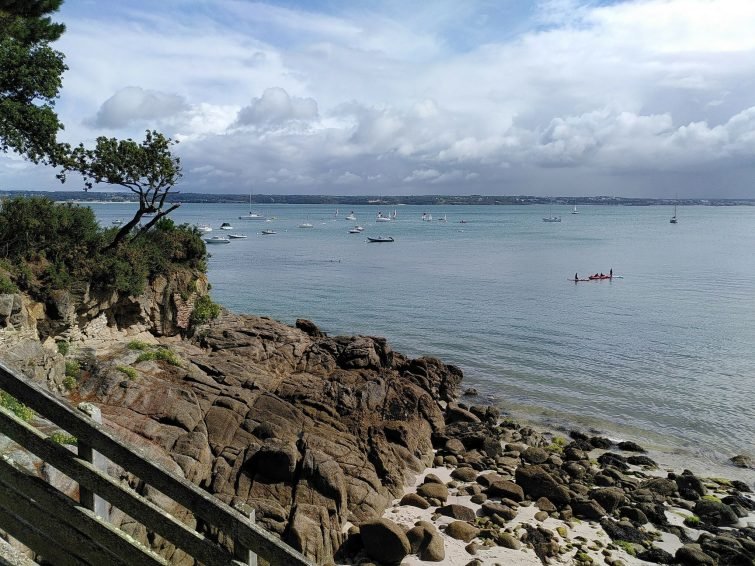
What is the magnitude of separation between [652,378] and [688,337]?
1015cm

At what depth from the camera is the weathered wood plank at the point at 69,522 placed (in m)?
4.29

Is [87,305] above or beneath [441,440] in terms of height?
above

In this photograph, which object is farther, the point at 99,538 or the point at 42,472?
the point at 42,472

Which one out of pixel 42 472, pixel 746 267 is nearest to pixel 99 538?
pixel 42 472

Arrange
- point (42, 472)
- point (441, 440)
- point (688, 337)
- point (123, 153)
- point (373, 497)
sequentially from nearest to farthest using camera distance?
point (42, 472), point (373, 497), point (441, 440), point (123, 153), point (688, 337)

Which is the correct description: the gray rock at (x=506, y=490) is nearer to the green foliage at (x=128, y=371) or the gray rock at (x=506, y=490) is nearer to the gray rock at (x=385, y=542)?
the gray rock at (x=385, y=542)

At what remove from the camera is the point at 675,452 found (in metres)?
23.9

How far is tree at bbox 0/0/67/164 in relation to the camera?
72.4 ft

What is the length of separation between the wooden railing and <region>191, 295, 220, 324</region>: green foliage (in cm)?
2552

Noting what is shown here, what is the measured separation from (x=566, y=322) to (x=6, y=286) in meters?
36.5

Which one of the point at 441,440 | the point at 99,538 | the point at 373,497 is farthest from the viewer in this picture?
the point at 441,440

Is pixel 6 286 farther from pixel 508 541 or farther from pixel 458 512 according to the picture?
pixel 508 541

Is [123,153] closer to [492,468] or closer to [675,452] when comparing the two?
[492,468]

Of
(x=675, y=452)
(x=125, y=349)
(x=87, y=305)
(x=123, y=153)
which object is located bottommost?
(x=675, y=452)
